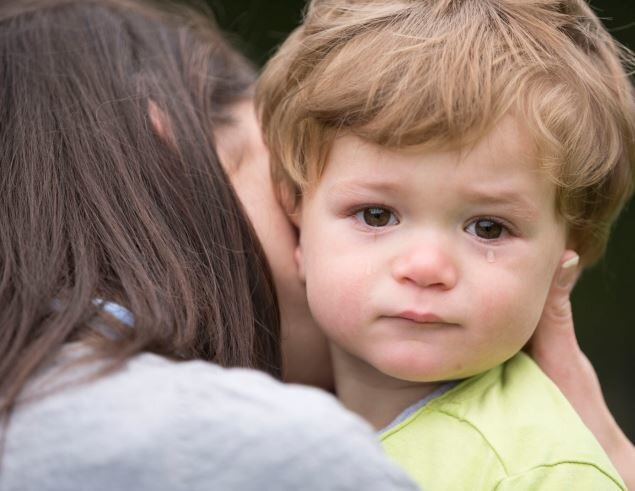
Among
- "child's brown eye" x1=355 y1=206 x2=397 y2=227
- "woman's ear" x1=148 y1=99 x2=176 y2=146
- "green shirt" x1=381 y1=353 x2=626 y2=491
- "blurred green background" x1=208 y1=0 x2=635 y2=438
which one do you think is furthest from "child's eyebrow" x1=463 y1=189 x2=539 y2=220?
"blurred green background" x1=208 y1=0 x2=635 y2=438

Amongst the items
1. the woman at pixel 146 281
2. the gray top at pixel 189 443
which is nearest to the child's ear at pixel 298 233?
the woman at pixel 146 281

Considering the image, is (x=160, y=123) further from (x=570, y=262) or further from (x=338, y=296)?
(x=570, y=262)

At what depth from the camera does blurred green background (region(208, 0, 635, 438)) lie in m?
4.38

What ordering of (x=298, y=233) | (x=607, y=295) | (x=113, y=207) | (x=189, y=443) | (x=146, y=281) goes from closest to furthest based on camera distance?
(x=189, y=443) < (x=146, y=281) < (x=113, y=207) < (x=298, y=233) < (x=607, y=295)

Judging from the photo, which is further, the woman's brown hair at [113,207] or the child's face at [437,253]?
the child's face at [437,253]

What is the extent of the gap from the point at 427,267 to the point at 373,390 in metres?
0.37

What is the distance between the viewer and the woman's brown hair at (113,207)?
1459 mm

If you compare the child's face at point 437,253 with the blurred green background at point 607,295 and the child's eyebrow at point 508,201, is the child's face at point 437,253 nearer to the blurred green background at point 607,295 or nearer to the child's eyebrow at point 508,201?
the child's eyebrow at point 508,201

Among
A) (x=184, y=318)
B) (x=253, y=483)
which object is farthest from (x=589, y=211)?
(x=253, y=483)

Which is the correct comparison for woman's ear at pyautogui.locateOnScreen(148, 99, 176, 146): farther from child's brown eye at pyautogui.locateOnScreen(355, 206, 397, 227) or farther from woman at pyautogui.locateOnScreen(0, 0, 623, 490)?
child's brown eye at pyautogui.locateOnScreen(355, 206, 397, 227)

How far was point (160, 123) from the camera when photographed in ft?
6.09

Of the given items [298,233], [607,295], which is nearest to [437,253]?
[298,233]

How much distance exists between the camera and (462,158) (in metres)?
1.59

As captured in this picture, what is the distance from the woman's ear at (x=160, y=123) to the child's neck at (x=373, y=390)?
0.47m
